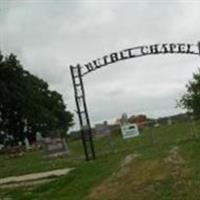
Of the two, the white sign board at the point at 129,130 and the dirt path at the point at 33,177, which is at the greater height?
the white sign board at the point at 129,130

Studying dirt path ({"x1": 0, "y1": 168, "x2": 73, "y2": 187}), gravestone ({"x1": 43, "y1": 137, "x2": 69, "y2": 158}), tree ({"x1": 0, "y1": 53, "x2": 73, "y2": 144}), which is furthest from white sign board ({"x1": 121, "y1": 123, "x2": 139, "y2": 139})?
tree ({"x1": 0, "y1": 53, "x2": 73, "y2": 144})

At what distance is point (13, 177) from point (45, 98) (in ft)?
267

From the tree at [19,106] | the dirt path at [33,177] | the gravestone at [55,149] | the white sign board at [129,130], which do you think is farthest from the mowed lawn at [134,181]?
the tree at [19,106]

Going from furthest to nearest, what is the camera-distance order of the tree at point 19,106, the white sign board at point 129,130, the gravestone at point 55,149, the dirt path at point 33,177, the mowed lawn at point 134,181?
the tree at point 19,106 → the gravestone at point 55,149 → the white sign board at point 129,130 → the dirt path at point 33,177 → the mowed lawn at point 134,181

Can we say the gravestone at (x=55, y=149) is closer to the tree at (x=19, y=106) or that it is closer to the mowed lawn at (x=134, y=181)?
the mowed lawn at (x=134, y=181)

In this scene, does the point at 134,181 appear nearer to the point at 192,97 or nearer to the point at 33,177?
the point at 33,177

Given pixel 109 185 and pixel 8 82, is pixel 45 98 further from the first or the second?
pixel 109 185

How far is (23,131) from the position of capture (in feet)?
317

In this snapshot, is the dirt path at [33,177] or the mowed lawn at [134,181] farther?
the dirt path at [33,177]

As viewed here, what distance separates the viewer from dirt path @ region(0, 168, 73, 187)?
2892 centimetres

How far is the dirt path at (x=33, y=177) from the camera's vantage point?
2892 centimetres

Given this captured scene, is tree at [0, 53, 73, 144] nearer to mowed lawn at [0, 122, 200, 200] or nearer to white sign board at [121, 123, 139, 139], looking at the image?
white sign board at [121, 123, 139, 139]

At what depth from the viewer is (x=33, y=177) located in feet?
99.7

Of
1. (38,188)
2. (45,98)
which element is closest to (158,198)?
(38,188)
